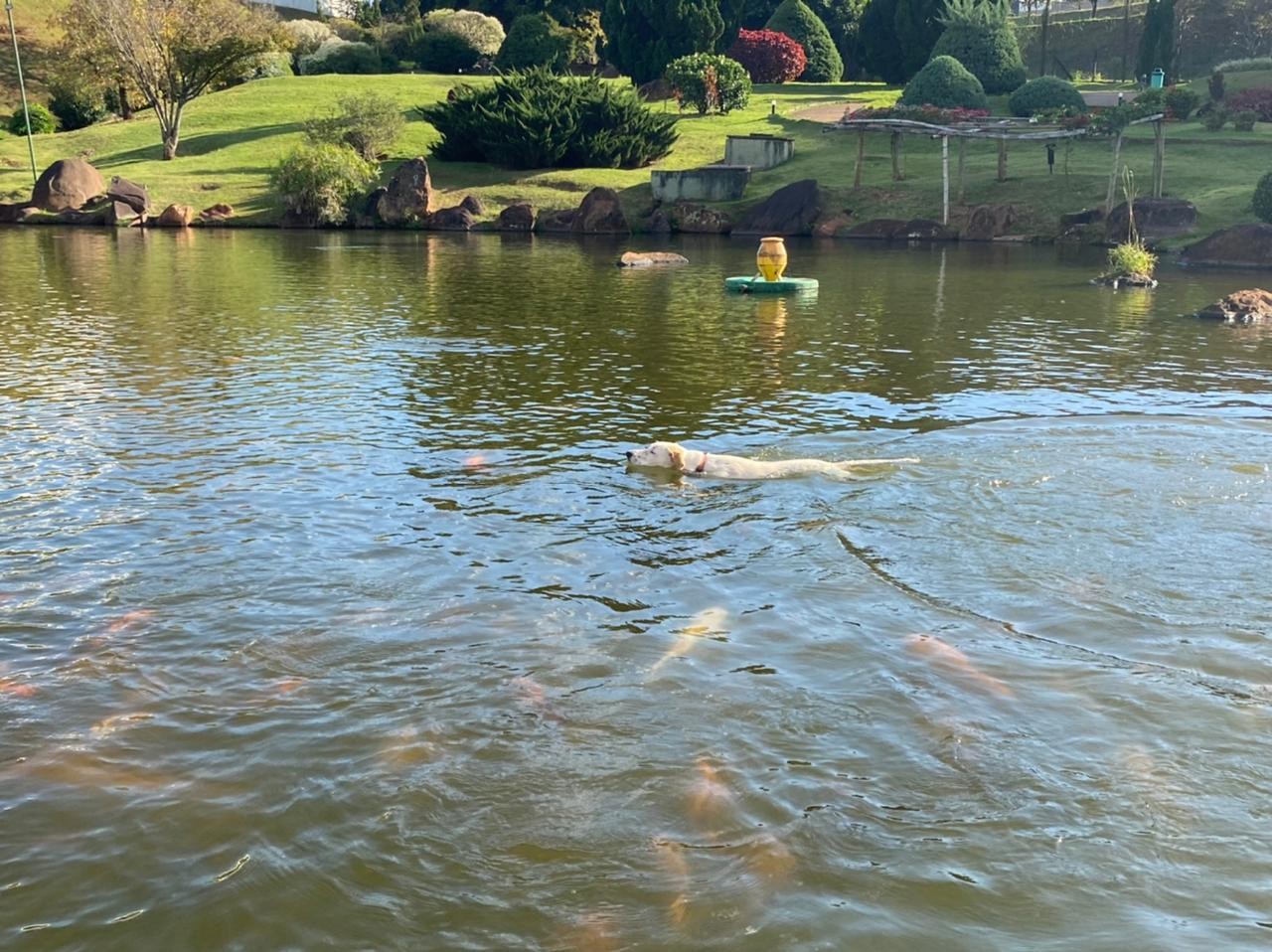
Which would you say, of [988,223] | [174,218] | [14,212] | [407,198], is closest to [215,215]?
[174,218]

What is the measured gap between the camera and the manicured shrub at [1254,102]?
138 feet

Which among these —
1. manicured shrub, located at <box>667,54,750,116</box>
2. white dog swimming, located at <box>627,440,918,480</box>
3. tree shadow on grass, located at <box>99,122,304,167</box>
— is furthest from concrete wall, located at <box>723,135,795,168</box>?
white dog swimming, located at <box>627,440,918,480</box>

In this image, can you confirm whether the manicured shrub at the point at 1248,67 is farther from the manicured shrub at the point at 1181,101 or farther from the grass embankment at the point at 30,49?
the grass embankment at the point at 30,49

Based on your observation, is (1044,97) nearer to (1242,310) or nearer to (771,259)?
(771,259)

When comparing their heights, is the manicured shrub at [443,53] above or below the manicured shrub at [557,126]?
above

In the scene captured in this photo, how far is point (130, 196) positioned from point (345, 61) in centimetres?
2754

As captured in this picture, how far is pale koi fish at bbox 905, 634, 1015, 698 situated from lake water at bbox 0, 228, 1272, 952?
0.05m

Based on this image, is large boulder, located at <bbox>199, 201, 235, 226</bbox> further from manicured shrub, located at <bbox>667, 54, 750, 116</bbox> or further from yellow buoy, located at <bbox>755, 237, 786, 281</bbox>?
yellow buoy, located at <bbox>755, 237, 786, 281</bbox>

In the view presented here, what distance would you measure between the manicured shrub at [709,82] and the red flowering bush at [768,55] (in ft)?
19.8

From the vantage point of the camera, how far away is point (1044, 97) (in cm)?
4334

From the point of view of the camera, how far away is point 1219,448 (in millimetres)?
10930

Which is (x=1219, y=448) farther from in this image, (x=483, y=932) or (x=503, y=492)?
(x=483, y=932)

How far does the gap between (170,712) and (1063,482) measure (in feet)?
23.7

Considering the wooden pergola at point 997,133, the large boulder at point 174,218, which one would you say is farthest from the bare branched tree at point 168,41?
the wooden pergola at point 997,133
